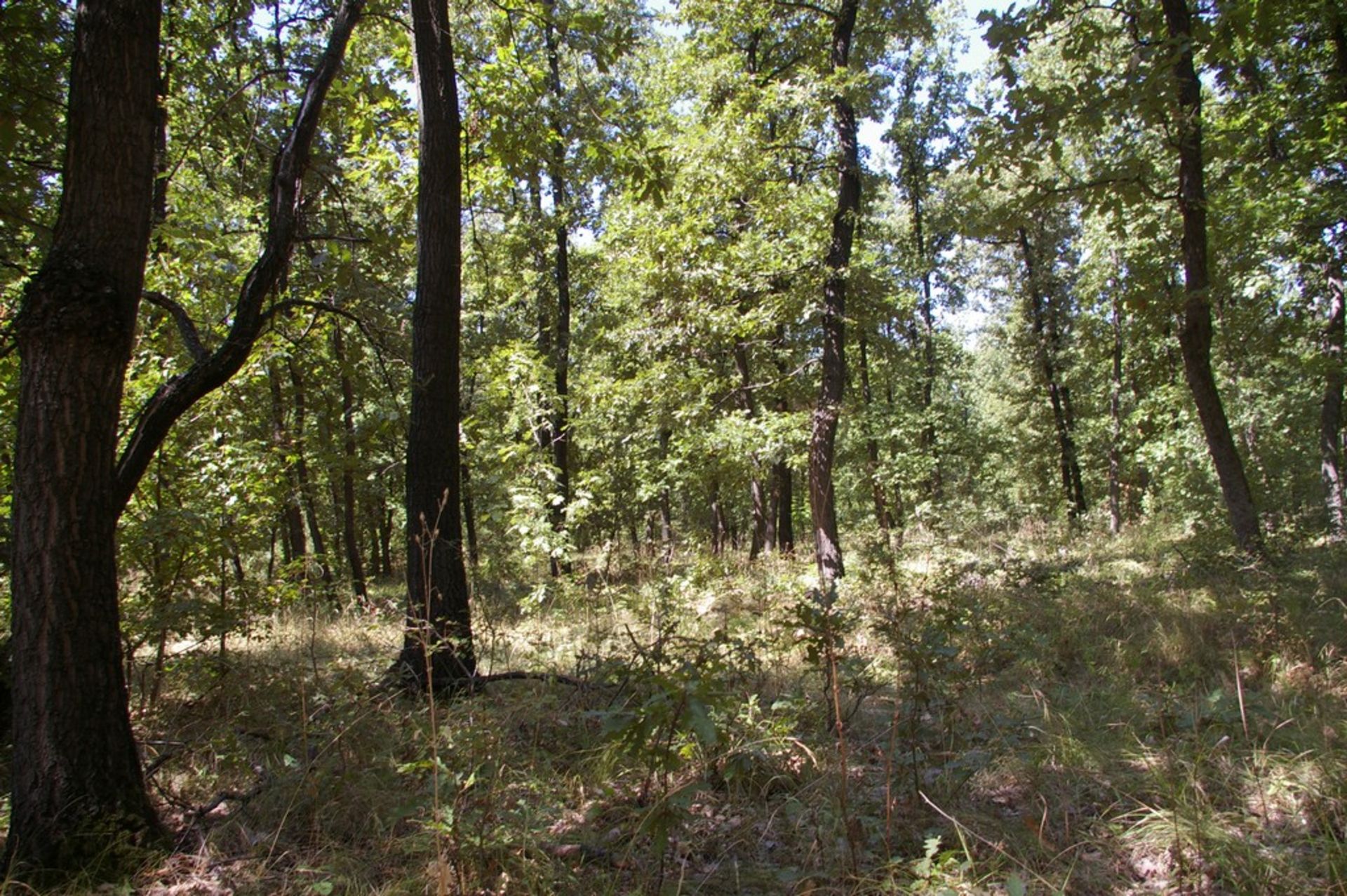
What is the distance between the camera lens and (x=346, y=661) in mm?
5281

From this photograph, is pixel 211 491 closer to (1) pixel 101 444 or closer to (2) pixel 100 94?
(1) pixel 101 444

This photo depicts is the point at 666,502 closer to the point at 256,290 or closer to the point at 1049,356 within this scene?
the point at 1049,356

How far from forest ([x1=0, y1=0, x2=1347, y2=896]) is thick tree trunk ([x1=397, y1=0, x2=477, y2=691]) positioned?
3cm

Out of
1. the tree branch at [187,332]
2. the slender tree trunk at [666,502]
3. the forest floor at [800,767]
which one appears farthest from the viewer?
the slender tree trunk at [666,502]

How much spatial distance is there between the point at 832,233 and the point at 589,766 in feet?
27.6

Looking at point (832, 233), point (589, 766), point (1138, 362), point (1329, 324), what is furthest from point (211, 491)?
point (1138, 362)

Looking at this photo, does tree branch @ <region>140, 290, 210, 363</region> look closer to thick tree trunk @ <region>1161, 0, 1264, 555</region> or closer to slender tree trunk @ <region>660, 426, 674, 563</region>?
slender tree trunk @ <region>660, 426, 674, 563</region>

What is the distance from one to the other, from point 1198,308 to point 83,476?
8.64m

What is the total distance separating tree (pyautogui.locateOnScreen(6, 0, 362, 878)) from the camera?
258 cm

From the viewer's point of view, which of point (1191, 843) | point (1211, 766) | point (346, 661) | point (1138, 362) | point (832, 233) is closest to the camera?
point (1191, 843)

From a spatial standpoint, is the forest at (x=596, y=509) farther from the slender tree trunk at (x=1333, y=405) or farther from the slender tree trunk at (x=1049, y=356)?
the slender tree trunk at (x=1049, y=356)

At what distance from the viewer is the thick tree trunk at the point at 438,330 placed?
4.72 metres

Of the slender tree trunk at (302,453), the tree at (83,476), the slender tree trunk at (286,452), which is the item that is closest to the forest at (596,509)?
the tree at (83,476)

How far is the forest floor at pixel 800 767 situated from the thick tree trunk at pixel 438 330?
0.81m
